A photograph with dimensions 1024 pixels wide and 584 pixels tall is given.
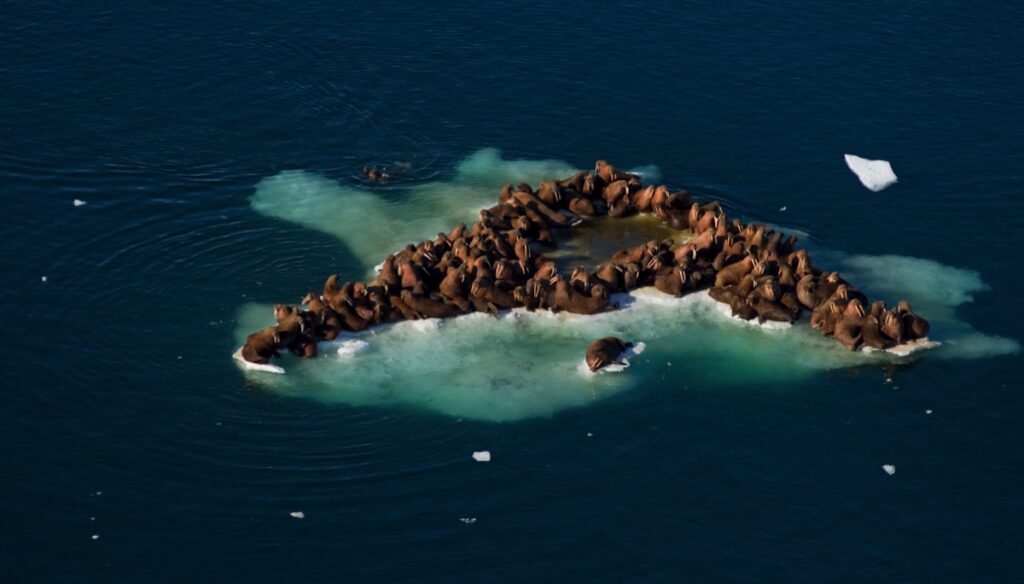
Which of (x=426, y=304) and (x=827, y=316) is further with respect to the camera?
(x=827, y=316)

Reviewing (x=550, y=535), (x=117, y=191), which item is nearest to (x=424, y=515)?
(x=550, y=535)

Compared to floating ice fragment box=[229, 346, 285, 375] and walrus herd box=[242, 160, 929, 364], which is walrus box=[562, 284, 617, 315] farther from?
floating ice fragment box=[229, 346, 285, 375]

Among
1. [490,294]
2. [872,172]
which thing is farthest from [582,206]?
[872,172]

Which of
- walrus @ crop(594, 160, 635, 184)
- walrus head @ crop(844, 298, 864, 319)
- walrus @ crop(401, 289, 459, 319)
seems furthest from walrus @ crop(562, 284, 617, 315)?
walrus head @ crop(844, 298, 864, 319)

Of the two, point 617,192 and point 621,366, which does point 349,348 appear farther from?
point 617,192

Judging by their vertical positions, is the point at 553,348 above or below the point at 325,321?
below
